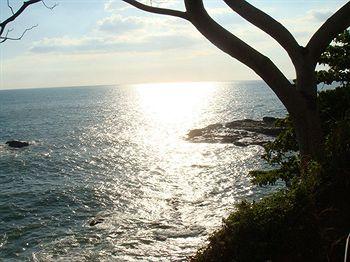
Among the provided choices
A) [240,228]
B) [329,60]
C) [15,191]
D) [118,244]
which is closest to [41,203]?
[15,191]

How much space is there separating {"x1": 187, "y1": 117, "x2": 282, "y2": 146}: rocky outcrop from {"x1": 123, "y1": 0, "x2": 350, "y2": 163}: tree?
54.1 m

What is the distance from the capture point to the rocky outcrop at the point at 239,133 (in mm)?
65500

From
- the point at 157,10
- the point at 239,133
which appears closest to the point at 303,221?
the point at 157,10

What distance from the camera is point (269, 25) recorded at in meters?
7.73

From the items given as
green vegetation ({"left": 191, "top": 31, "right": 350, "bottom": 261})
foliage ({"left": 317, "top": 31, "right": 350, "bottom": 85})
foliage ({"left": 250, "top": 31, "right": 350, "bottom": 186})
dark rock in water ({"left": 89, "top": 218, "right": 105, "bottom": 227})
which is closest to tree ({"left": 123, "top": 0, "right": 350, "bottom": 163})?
green vegetation ({"left": 191, "top": 31, "right": 350, "bottom": 261})

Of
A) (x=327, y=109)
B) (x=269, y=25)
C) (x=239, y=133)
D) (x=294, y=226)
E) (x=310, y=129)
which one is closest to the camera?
(x=294, y=226)

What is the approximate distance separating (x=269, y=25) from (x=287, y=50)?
65 centimetres

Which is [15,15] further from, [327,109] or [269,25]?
[327,109]

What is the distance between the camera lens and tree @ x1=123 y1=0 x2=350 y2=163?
752 centimetres

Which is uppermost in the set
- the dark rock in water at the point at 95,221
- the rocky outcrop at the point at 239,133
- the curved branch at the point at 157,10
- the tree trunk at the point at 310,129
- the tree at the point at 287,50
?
the curved branch at the point at 157,10

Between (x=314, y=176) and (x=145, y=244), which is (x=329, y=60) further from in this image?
(x=145, y=244)

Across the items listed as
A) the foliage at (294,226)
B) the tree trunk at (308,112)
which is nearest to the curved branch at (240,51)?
the tree trunk at (308,112)

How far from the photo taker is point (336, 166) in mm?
7297

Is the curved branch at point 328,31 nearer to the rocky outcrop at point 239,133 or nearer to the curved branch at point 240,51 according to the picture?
the curved branch at point 240,51
